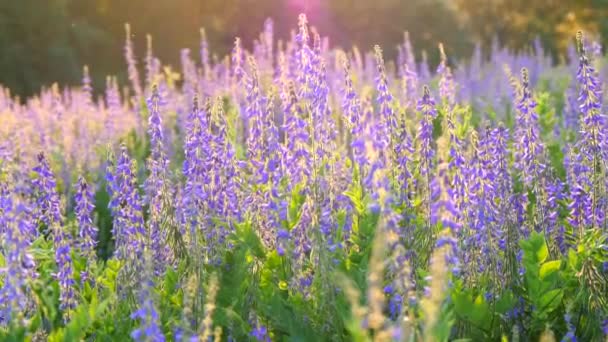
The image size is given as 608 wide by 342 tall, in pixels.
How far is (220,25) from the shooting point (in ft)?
109

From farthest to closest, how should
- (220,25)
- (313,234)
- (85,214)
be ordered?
(220,25) < (85,214) < (313,234)

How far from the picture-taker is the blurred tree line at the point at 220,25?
30406mm

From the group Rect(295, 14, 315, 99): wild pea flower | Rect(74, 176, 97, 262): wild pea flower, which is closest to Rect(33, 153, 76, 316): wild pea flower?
Rect(74, 176, 97, 262): wild pea flower

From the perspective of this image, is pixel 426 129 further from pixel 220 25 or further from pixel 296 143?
pixel 220 25

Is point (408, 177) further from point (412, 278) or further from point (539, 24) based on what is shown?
point (539, 24)

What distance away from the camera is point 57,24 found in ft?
102

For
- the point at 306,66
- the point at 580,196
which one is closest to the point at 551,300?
the point at 580,196

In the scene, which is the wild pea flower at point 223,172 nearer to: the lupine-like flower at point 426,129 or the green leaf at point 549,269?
the lupine-like flower at point 426,129

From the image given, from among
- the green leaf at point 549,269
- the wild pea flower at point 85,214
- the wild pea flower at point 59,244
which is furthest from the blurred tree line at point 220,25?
the green leaf at point 549,269

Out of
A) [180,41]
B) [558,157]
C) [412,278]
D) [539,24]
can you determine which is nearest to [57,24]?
[180,41]

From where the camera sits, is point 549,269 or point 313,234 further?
point 549,269

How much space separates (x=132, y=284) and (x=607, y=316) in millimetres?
2161

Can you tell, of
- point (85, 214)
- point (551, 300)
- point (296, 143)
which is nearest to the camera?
point (551, 300)

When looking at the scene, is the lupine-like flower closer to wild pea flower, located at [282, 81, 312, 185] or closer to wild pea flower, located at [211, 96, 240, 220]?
wild pea flower, located at [282, 81, 312, 185]
